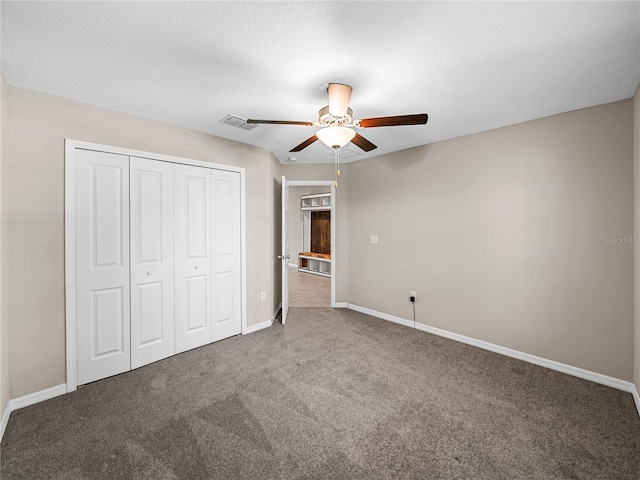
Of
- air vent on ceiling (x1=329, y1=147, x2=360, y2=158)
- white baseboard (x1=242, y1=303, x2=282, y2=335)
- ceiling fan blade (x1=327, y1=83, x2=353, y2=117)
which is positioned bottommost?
white baseboard (x1=242, y1=303, x2=282, y2=335)

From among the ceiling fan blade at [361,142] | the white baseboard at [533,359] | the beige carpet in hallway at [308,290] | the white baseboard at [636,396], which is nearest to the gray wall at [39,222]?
the ceiling fan blade at [361,142]

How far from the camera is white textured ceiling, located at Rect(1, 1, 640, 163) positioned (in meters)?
1.37

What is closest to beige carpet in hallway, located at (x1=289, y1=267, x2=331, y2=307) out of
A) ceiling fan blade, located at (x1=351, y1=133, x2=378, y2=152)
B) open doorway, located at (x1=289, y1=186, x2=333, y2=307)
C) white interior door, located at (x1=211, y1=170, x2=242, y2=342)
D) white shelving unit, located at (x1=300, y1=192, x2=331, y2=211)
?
open doorway, located at (x1=289, y1=186, x2=333, y2=307)

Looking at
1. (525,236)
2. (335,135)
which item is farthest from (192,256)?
(525,236)

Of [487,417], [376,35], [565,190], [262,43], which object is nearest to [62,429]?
[262,43]

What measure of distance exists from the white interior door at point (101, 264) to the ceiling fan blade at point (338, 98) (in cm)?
196

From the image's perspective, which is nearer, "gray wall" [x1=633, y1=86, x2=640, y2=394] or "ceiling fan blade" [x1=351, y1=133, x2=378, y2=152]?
"gray wall" [x1=633, y1=86, x2=640, y2=394]

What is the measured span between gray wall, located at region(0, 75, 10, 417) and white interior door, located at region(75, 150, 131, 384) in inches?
15.3

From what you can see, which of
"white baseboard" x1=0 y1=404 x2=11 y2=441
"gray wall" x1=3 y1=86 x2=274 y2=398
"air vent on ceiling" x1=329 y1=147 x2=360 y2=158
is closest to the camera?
"white baseboard" x1=0 y1=404 x2=11 y2=441

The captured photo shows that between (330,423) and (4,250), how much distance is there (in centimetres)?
256

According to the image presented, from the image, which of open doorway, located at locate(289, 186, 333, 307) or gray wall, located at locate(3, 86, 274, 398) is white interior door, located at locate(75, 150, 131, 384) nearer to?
gray wall, located at locate(3, 86, 274, 398)

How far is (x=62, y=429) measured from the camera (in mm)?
1846

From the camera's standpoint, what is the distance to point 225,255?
3.30 m

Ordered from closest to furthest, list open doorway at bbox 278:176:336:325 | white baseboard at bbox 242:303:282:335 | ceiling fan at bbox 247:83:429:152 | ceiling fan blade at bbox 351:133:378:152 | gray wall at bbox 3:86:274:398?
ceiling fan at bbox 247:83:429:152, gray wall at bbox 3:86:274:398, ceiling fan blade at bbox 351:133:378:152, white baseboard at bbox 242:303:282:335, open doorway at bbox 278:176:336:325
